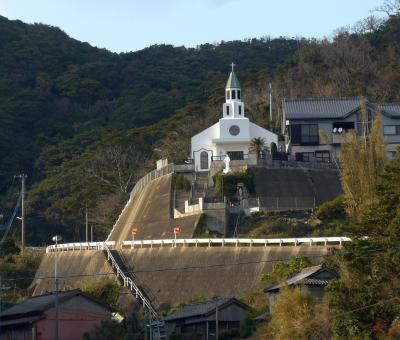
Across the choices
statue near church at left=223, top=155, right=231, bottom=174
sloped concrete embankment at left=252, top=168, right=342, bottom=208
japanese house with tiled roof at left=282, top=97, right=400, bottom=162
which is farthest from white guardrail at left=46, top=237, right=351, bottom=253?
japanese house with tiled roof at left=282, top=97, right=400, bottom=162

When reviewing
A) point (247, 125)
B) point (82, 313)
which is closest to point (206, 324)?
point (82, 313)

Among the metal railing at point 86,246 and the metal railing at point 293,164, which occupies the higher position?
the metal railing at point 293,164

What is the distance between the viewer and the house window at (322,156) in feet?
255

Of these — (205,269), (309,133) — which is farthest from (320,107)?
(205,269)

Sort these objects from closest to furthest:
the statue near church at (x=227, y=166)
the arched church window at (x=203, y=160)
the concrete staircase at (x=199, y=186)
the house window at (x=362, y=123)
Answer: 1. the concrete staircase at (x=199, y=186)
2. the statue near church at (x=227, y=166)
3. the arched church window at (x=203, y=160)
4. the house window at (x=362, y=123)

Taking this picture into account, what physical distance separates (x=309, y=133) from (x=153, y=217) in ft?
40.3

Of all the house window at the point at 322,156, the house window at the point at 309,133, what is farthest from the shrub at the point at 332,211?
the house window at the point at 309,133

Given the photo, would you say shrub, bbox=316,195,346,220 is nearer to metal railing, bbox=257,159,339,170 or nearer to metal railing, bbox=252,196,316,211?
metal railing, bbox=252,196,316,211

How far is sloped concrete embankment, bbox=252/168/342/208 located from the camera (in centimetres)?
7200

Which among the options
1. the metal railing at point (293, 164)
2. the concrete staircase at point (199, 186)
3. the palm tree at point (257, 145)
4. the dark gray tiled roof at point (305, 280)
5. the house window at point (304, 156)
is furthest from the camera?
the house window at point (304, 156)

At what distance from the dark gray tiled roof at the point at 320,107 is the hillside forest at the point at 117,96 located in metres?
6.42

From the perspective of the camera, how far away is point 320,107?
80.8m

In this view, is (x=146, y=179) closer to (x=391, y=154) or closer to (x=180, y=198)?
(x=180, y=198)

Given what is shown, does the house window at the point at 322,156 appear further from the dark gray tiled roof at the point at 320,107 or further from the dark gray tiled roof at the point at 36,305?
the dark gray tiled roof at the point at 36,305
